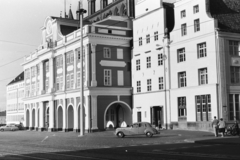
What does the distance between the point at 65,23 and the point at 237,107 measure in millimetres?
33361

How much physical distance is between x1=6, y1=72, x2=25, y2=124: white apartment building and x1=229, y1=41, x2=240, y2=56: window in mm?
63481

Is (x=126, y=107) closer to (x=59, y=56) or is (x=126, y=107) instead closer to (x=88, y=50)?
(x=88, y=50)

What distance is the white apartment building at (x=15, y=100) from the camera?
95.2 meters

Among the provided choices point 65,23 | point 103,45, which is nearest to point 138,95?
point 103,45

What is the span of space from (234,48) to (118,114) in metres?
21.9

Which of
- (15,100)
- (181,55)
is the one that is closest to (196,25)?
(181,55)

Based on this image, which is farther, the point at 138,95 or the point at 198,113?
the point at 138,95

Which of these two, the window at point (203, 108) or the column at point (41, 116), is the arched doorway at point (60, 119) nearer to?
the column at point (41, 116)

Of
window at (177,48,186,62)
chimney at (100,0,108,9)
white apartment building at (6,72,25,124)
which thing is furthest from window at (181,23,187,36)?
white apartment building at (6,72,25,124)

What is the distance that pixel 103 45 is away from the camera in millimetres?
52562

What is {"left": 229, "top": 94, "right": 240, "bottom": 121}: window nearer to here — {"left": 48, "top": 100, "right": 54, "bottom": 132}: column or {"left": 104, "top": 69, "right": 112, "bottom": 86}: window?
{"left": 104, "top": 69, "right": 112, "bottom": 86}: window

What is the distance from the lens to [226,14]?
42.0 metres

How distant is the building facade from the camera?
168 ft

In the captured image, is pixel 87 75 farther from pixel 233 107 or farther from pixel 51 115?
pixel 233 107
